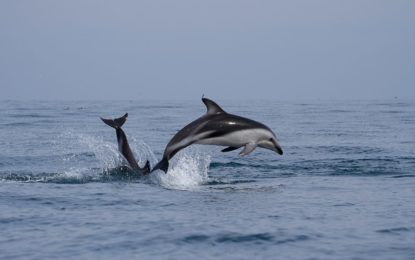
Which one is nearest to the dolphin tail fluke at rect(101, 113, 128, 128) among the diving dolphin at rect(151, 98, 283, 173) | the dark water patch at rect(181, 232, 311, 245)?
the diving dolphin at rect(151, 98, 283, 173)

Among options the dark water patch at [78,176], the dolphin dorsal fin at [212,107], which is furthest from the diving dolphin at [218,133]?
the dark water patch at [78,176]

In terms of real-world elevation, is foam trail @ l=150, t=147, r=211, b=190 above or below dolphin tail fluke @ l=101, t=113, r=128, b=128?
below

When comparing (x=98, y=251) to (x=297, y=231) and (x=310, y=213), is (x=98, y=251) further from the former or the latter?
(x=310, y=213)

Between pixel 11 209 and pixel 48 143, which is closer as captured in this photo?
pixel 11 209

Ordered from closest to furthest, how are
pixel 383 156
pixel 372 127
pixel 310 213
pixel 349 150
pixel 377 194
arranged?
pixel 310 213
pixel 377 194
pixel 383 156
pixel 349 150
pixel 372 127

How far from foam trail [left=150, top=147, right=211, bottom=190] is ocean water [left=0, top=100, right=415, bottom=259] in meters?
0.04

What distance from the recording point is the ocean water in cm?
980

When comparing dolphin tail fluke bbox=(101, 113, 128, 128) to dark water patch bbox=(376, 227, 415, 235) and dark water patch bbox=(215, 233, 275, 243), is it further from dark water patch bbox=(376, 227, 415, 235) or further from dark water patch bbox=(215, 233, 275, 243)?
dark water patch bbox=(376, 227, 415, 235)

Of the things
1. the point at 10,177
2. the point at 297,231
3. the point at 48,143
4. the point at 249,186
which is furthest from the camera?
the point at 48,143

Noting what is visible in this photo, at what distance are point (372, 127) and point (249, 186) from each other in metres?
22.0

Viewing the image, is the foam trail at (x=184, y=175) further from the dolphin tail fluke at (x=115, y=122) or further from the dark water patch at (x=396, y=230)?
the dark water patch at (x=396, y=230)

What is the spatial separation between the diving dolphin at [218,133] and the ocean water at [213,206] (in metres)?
0.96

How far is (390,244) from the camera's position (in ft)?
32.8

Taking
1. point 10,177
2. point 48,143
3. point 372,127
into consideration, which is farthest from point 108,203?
point 372,127
